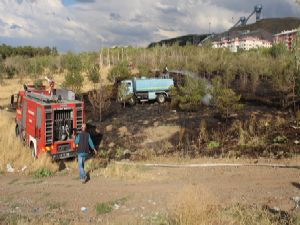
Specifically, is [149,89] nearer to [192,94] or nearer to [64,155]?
[192,94]

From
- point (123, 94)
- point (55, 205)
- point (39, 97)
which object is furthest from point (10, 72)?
point (55, 205)

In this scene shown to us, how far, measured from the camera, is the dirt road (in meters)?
8.09

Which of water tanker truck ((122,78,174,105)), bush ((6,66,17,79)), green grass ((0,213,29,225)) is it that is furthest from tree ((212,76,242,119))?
bush ((6,66,17,79))

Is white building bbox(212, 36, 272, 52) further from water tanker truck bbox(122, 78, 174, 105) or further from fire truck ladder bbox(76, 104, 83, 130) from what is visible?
fire truck ladder bbox(76, 104, 83, 130)

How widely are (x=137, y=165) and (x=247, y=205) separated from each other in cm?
538

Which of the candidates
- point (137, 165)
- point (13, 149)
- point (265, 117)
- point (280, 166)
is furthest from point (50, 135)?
point (265, 117)

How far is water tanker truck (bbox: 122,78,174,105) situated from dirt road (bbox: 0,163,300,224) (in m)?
15.3

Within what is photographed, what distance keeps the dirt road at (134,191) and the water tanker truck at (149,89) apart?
50.3 ft

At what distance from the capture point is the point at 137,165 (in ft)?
42.2

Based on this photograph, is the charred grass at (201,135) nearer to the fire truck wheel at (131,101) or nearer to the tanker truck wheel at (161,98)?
the fire truck wheel at (131,101)

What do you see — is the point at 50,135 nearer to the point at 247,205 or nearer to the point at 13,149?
the point at 13,149

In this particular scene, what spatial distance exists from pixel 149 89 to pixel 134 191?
A: 60.5 ft

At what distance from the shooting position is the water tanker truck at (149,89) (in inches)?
1085

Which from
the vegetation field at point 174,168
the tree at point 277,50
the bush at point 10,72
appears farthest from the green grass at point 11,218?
the bush at point 10,72
